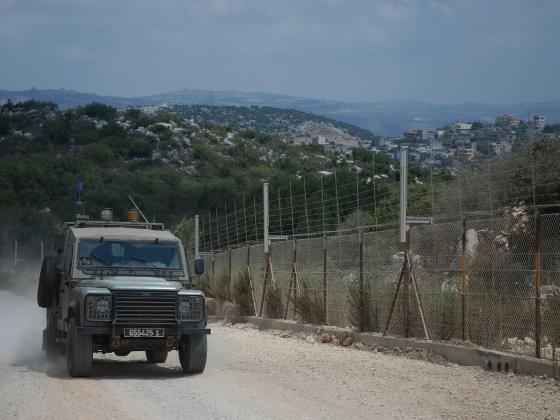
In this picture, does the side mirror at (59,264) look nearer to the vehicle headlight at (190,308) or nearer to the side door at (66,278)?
the side door at (66,278)

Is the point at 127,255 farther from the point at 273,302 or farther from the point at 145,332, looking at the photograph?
the point at 273,302

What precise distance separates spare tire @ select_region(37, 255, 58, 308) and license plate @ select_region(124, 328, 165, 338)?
2.30 metres

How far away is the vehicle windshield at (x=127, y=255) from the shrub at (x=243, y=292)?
42.0ft

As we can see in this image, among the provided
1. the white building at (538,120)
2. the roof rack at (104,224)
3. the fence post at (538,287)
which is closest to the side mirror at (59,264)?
the roof rack at (104,224)

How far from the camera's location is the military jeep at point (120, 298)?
13.8 metres

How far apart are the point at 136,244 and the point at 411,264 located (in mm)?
5524

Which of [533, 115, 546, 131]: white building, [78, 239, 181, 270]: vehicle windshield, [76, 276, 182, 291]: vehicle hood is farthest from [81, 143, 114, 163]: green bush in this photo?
[76, 276, 182, 291]: vehicle hood

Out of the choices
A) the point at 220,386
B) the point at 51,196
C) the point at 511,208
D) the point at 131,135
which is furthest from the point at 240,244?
the point at 131,135

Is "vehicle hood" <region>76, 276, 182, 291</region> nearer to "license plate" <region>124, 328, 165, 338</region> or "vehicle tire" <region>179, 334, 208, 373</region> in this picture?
"license plate" <region>124, 328, 165, 338</region>

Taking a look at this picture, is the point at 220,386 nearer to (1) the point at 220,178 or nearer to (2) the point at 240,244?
(2) the point at 240,244

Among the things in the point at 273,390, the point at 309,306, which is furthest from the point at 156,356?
the point at 309,306

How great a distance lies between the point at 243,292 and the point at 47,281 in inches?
539

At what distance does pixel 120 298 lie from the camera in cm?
1384

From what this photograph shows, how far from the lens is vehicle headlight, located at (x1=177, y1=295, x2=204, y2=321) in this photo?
46.4ft
